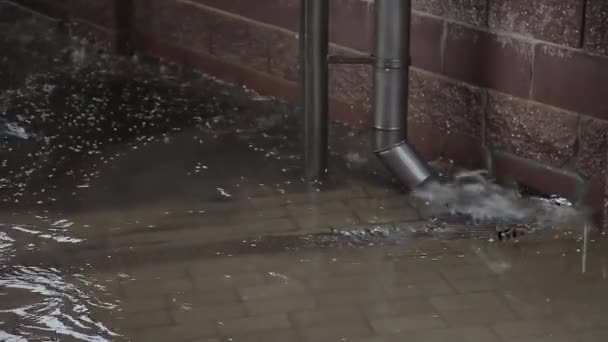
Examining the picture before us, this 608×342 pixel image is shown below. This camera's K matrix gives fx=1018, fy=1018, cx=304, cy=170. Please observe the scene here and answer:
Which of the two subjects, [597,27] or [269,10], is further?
[269,10]

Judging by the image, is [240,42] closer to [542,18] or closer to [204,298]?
[542,18]

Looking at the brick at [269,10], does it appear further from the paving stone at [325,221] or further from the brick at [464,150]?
the paving stone at [325,221]

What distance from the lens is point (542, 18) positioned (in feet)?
13.8

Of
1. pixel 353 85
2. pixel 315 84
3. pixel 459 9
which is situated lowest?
pixel 353 85

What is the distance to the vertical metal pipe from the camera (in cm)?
432

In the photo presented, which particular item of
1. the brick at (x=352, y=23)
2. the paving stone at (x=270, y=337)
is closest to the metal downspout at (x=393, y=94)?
the brick at (x=352, y=23)

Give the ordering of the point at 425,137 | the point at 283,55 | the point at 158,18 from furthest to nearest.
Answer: the point at 158,18
the point at 283,55
the point at 425,137

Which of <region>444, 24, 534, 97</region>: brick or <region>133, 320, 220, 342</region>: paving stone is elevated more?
<region>444, 24, 534, 97</region>: brick

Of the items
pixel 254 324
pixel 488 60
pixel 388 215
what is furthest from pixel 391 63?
pixel 254 324

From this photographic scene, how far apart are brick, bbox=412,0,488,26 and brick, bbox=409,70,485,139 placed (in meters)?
0.30

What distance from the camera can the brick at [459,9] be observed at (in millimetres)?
4449

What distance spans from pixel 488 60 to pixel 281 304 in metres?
1.63

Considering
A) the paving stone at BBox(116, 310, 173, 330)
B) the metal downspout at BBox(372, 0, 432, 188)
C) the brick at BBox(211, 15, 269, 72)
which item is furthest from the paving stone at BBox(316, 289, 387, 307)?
the brick at BBox(211, 15, 269, 72)

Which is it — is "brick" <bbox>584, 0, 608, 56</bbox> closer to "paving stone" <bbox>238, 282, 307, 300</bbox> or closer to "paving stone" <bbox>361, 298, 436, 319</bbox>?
"paving stone" <bbox>361, 298, 436, 319</bbox>
